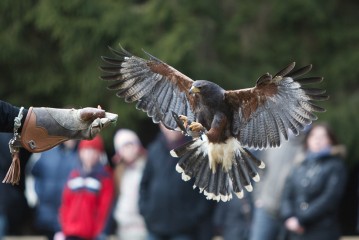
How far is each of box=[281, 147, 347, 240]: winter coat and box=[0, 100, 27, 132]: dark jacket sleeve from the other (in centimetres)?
417

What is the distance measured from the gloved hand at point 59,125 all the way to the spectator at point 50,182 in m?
4.73

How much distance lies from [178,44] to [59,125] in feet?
21.0

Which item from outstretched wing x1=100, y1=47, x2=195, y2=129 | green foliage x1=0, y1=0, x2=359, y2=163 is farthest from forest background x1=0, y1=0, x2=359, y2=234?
outstretched wing x1=100, y1=47, x2=195, y2=129

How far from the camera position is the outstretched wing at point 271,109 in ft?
22.1

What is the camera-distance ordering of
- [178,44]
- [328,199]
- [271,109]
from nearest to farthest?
[271,109]
[328,199]
[178,44]

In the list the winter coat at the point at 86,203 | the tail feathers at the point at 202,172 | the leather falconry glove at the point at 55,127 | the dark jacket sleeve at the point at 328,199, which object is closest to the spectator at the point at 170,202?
the winter coat at the point at 86,203

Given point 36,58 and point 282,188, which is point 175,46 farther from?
point 282,188

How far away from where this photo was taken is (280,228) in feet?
30.6

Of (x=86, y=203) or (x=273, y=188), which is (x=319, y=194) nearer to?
(x=273, y=188)

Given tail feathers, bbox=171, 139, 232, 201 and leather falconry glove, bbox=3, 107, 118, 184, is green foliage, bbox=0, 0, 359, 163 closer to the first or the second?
tail feathers, bbox=171, 139, 232, 201

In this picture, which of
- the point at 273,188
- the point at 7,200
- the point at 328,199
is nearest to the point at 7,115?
the point at 328,199

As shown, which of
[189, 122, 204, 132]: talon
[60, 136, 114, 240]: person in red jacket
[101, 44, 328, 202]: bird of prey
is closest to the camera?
[189, 122, 204, 132]: talon

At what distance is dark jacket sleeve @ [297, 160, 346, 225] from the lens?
8727 millimetres

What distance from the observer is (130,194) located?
33.9 feet
